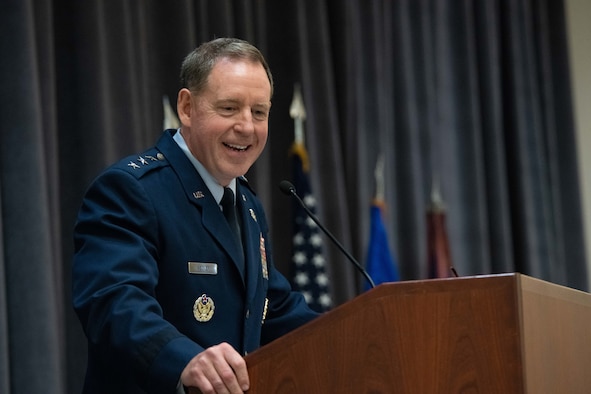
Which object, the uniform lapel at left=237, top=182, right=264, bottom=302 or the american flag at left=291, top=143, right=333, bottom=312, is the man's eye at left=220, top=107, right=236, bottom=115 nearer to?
the uniform lapel at left=237, top=182, right=264, bottom=302

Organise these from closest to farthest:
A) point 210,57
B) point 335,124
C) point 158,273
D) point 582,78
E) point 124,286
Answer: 1. point 124,286
2. point 158,273
3. point 210,57
4. point 335,124
5. point 582,78

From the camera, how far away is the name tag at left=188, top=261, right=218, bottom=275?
8.02ft

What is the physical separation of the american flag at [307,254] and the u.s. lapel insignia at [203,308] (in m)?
3.04

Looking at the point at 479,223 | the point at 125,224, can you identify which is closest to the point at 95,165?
the point at 125,224

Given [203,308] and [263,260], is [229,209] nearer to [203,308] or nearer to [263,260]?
[263,260]

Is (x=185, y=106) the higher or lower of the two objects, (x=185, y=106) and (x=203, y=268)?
the higher

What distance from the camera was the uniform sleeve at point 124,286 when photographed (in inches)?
82.0

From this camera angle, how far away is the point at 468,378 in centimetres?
193

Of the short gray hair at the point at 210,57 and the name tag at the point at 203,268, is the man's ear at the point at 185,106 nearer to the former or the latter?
the short gray hair at the point at 210,57

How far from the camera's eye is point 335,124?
594 centimetres

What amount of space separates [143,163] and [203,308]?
39 centimetres

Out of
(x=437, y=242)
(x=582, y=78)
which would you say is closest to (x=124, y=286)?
(x=437, y=242)

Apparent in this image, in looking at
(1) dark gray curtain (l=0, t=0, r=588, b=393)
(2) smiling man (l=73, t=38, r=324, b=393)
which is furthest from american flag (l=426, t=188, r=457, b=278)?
(2) smiling man (l=73, t=38, r=324, b=393)

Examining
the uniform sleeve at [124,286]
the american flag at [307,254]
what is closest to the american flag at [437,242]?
the american flag at [307,254]
